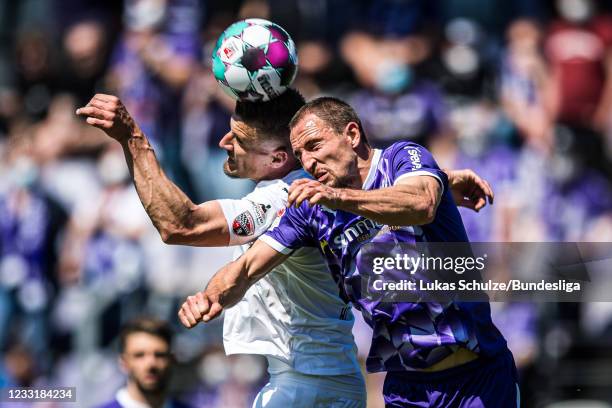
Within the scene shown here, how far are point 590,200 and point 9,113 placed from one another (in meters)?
5.76

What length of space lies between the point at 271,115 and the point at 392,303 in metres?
1.22

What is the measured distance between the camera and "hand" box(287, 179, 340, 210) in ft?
14.0

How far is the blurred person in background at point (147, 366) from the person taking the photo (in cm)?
718

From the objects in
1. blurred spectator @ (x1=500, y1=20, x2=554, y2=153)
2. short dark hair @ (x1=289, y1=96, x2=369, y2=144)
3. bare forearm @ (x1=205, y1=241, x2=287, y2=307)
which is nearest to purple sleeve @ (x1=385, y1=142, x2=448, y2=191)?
short dark hair @ (x1=289, y1=96, x2=369, y2=144)

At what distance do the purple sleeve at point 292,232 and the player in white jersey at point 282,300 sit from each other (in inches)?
7.2

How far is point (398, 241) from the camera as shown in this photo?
496 cm

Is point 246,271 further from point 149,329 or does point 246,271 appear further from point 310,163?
point 149,329

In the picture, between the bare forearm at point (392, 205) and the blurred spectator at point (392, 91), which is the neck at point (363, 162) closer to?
the bare forearm at point (392, 205)

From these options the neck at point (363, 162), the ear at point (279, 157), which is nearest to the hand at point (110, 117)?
the ear at point (279, 157)

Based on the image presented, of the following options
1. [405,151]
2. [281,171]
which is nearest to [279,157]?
[281,171]

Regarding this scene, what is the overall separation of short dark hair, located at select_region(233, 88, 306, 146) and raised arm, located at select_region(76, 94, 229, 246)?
586 millimetres

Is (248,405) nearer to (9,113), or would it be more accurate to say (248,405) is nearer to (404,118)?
(404,118)

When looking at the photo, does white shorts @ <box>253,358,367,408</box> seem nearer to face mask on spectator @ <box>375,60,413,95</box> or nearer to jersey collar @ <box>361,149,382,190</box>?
jersey collar @ <box>361,149,382,190</box>

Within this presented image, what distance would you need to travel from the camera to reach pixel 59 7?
11.3 m
